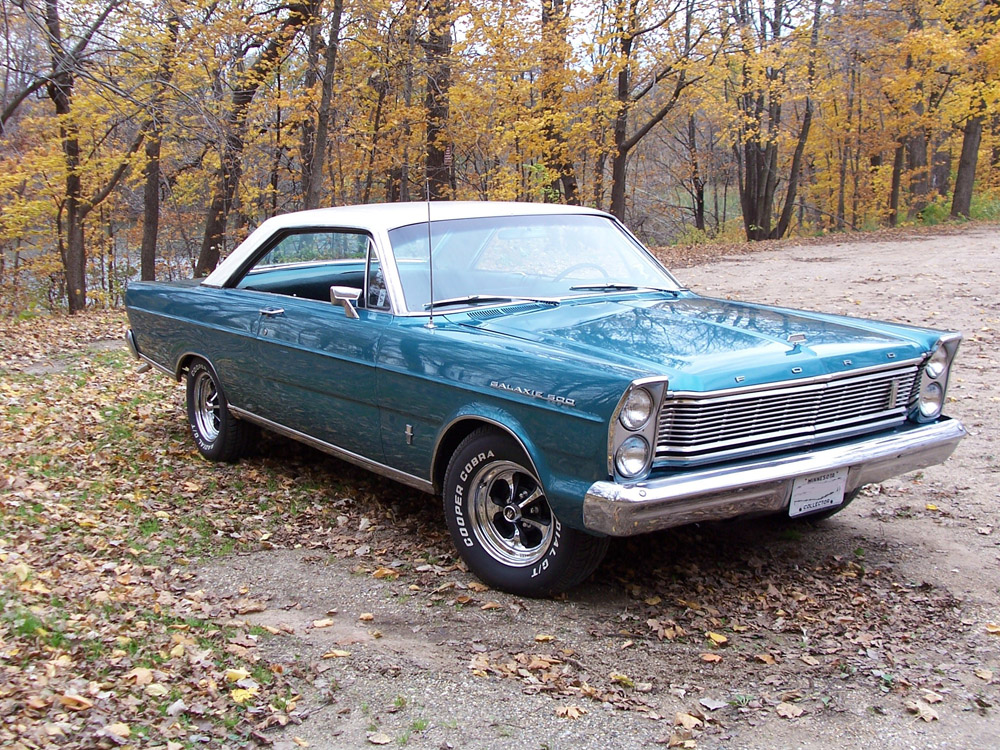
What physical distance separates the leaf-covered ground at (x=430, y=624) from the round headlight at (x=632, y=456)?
73 centimetres

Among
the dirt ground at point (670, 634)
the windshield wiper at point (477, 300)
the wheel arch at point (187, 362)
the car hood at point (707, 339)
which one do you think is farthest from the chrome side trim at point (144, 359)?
the car hood at point (707, 339)

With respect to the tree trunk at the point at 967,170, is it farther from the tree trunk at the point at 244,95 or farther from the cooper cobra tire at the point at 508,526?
the cooper cobra tire at the point at 508,526

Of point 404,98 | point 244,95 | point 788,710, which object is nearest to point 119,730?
point 788,710

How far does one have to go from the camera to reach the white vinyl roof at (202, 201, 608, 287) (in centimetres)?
512

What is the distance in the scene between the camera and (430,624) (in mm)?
3955

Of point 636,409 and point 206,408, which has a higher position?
point 636,409

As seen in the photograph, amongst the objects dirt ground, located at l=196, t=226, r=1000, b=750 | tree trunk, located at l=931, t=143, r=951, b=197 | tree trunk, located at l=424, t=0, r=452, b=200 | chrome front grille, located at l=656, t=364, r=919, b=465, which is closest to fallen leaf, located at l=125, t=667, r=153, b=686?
dirt ground, located at l=196, t=226, r=1000, b=750

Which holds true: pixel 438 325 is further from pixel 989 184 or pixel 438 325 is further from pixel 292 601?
pixel 989 184

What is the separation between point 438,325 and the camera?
14.8 feet

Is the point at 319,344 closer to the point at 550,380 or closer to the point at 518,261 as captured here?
the point at 518,261

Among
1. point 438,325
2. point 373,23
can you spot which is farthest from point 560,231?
point 373,23

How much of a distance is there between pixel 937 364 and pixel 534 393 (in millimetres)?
2098

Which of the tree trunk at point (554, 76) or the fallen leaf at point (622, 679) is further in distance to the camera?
the tree trunk at point (554, 76)

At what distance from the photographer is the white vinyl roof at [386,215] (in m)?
5.12
